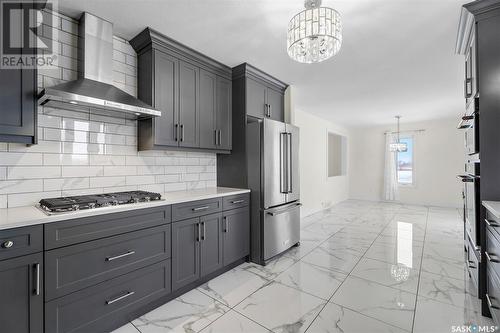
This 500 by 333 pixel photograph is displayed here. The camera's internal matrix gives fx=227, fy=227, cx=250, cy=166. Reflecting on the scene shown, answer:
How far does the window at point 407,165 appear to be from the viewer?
7.09 metres

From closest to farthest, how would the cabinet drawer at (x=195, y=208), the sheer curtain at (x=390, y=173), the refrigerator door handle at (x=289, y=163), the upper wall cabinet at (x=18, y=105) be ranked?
the upper wall cabinet at (x=18, y=105), the cabinet drawer at (x=195, y=208), the refrigerator door handle at (x=289, y=163), the sheer curtain at (x=390, y=173)

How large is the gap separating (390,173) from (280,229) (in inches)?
233

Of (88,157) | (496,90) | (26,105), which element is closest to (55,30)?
(26,105)

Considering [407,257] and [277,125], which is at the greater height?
[277,125]

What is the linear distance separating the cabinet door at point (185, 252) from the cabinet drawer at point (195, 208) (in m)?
0.06

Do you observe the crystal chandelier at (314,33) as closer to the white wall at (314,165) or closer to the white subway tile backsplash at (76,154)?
the white subway tile backsplash at (76,154)

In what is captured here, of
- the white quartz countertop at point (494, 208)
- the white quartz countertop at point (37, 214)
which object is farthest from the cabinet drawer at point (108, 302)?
the white quartz countertop at point (494, 208)

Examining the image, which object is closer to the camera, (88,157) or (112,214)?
(112,214)

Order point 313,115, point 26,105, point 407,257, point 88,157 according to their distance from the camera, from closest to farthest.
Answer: point 26,105, point 88,157, point 407,257, point 313,115

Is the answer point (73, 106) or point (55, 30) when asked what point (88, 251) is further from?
point (55, 30)

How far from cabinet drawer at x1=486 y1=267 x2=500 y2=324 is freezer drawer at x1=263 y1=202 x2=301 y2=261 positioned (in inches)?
75.6

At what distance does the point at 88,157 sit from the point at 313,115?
5.05 meters

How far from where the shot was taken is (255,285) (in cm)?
235

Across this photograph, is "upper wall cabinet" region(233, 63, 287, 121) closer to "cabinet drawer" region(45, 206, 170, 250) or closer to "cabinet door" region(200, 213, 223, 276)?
"cabinet door" region(200, 213, 223, 276)
